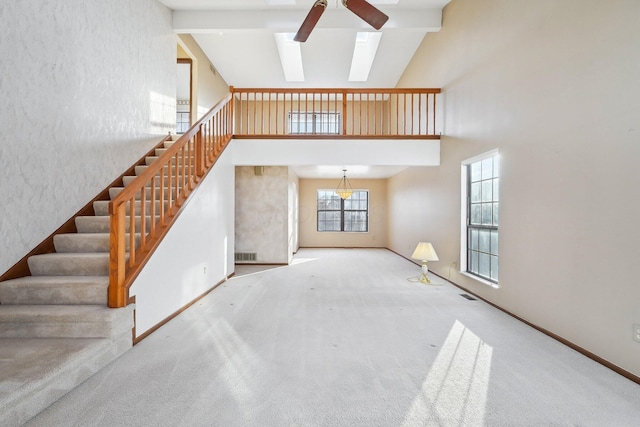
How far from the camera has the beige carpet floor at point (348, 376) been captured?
1.61 meters

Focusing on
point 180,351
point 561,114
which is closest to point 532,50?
point 561,114

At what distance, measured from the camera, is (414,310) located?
337 centimetres

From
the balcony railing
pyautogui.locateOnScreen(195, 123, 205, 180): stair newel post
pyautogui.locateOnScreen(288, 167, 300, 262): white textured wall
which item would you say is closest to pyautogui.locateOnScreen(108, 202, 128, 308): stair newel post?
pyautogui.locateOnScreen(195, 123, 205, 180): stair newel post

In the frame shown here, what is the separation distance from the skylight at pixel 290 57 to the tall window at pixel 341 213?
3935mm

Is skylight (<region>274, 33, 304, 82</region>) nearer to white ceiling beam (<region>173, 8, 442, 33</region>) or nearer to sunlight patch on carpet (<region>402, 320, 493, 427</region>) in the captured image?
white ceiling beam (<region>173, 8, 442, 33</region>)

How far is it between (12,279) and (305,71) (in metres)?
6.82

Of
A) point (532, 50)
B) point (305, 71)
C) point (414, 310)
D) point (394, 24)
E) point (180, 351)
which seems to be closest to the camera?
point (180, 351)

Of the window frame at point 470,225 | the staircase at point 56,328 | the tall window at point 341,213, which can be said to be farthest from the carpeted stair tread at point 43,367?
the tall window at point 341,213

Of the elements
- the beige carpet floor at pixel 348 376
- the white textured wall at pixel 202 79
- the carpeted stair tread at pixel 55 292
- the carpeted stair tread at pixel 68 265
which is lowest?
the beige carpet floor at pixel 348 376

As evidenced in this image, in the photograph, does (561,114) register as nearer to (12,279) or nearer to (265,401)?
(265,401)

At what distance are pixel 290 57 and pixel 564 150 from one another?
5.70 meters

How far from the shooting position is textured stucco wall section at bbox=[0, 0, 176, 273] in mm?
2406

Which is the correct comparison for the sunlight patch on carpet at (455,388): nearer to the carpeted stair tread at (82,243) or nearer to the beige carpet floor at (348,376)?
the beige carpet floor at (348,376)

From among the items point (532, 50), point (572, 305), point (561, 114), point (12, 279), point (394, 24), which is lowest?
point (572, 305)
